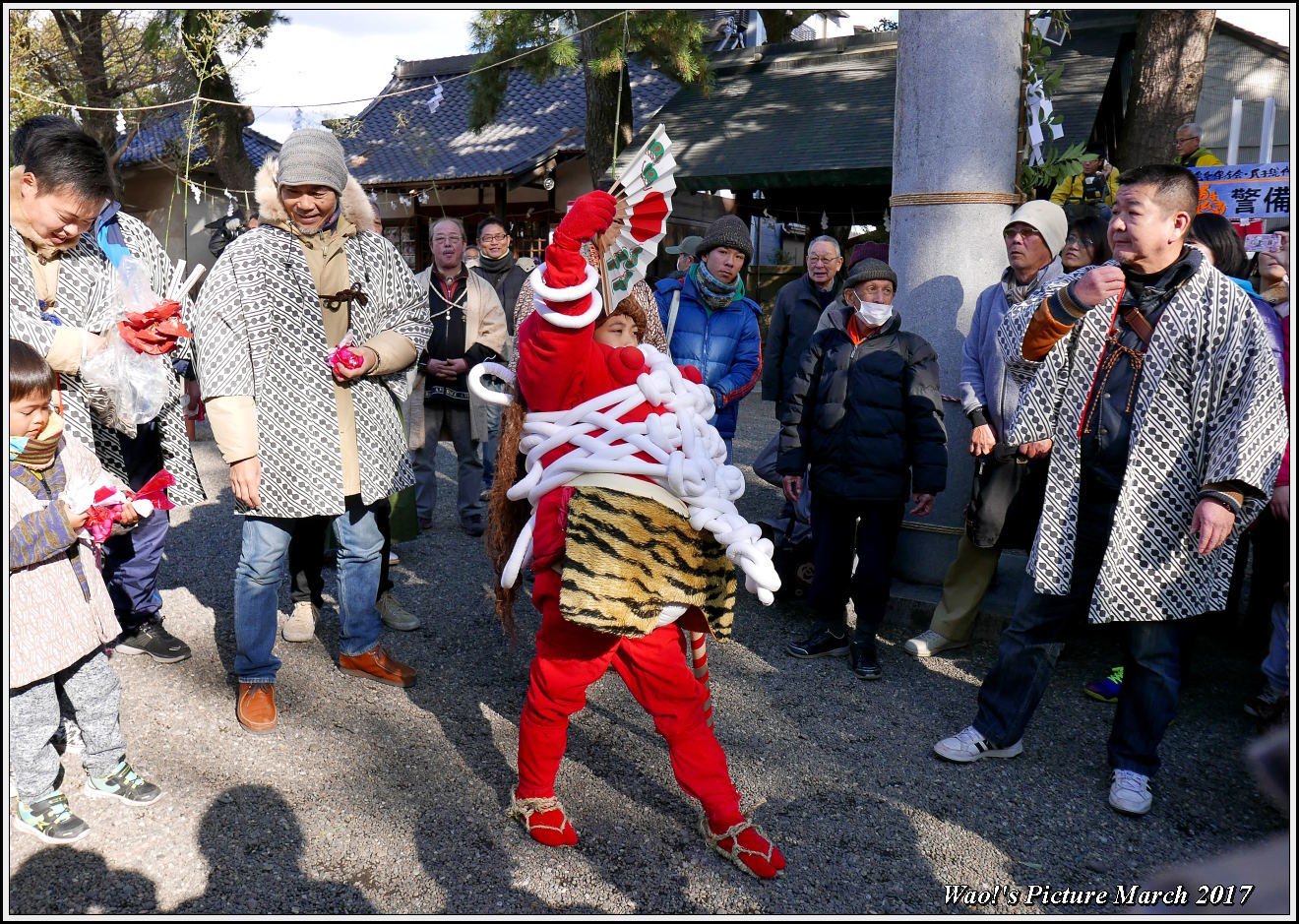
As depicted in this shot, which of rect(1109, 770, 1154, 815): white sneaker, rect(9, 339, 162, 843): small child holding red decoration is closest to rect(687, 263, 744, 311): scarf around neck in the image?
rect(1109, 770, 1154, 815): white sneaker

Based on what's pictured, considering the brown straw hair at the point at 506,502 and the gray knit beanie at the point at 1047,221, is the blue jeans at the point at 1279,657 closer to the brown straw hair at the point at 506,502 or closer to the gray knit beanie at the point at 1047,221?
the gray knit beanie at the point at 1047,221

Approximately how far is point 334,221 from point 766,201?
1250 cm

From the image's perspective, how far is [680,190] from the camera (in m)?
14.7

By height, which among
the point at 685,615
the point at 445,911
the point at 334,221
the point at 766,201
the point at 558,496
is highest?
the point at 766,201

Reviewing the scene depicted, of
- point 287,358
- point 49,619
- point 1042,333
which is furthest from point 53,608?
point 1042,333

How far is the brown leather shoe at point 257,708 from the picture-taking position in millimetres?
3377

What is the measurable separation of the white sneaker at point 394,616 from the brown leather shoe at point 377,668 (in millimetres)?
609

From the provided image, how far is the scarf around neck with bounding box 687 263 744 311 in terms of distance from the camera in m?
5.04

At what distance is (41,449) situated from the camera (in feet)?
8.63

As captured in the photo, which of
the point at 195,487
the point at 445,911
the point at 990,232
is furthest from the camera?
the point at 990,232

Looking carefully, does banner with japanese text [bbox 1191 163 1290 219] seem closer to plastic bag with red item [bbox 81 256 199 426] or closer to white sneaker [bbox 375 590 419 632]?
white sneaker [bbox 375 590 419 632]

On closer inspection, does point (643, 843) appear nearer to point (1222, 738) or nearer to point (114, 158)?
point (1222, 738)

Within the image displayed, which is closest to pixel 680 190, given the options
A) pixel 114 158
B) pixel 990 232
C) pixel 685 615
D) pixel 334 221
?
pixel 114 158

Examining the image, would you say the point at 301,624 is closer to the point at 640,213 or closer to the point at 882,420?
the point at 640,213
